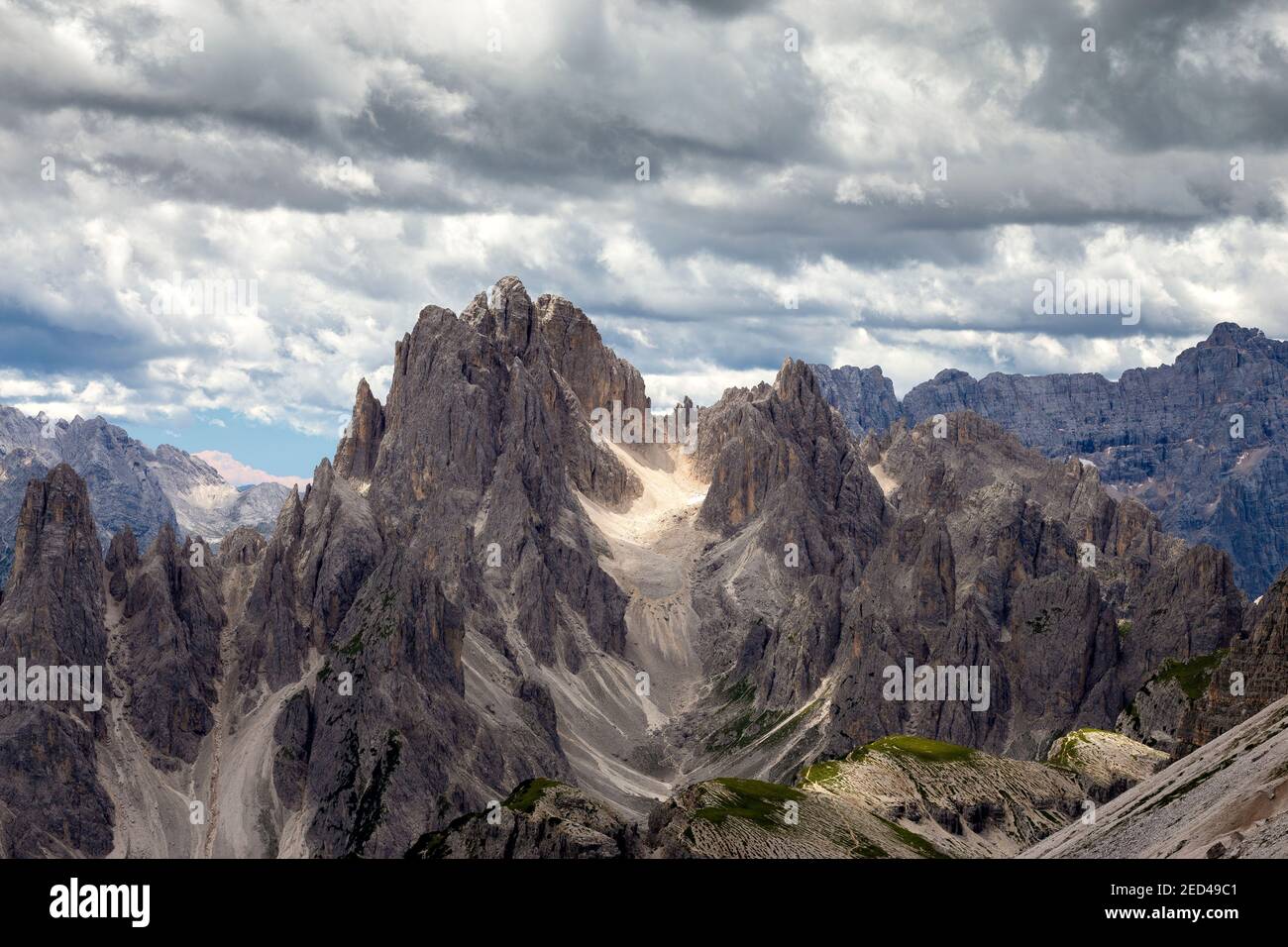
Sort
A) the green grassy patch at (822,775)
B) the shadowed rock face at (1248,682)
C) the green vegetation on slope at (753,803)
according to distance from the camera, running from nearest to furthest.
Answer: the green vegetation on slope at (753,803) → the shadowed rock face at (1248,682) → the green grassy patch at (822,775)

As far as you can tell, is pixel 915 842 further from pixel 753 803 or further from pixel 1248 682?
pixel 1248 682

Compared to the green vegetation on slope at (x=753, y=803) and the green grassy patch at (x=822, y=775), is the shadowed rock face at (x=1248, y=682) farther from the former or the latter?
the green grassy patch at (x=822, y=775)

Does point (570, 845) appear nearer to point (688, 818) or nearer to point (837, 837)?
point (688, 818)

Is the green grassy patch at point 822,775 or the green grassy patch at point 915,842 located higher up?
the green grassy patch at point 822,775

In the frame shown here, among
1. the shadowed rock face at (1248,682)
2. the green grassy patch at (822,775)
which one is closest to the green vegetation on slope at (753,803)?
the green grassy patch at (822,775)

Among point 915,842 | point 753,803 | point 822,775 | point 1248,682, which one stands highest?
point 1248,682

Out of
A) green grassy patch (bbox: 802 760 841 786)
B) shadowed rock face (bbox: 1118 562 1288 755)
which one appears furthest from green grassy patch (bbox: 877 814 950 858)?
shadowed rock face (bbox: 1118 562 1288 755)

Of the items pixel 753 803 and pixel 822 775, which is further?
pixel 822 775

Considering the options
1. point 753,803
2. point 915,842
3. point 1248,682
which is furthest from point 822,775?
point 1248,682

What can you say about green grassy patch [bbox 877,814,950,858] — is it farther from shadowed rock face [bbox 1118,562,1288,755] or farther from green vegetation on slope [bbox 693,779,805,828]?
shadowed rock face [bbox 1118,562,1288,755]
